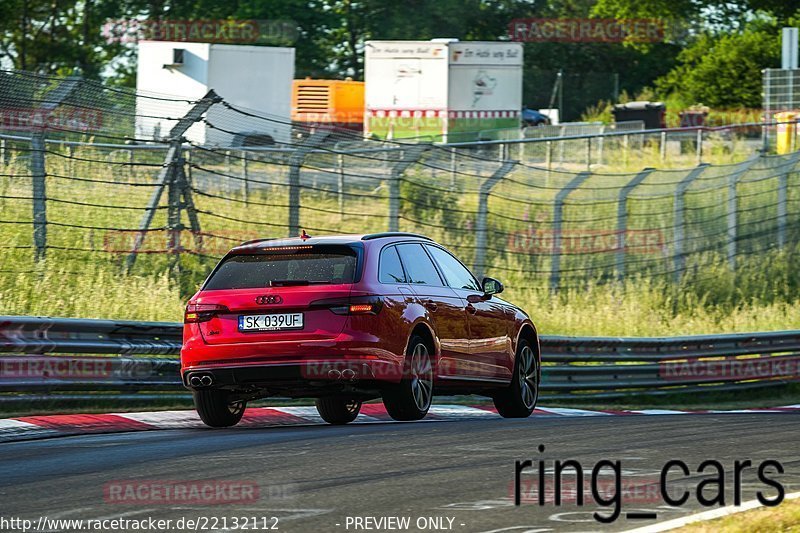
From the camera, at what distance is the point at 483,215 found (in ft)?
66.4

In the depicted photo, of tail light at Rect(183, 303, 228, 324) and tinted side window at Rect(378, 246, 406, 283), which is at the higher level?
tinted side window at Rect(378, 246, 406, 283)

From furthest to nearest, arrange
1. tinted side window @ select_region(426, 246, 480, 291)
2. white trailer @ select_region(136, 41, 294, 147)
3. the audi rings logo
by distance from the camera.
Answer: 1. white trailer @ select_region(136, 41, 294, 147)
2. tinted side window @ select_region(426, 246, 480, 291)
3. the audi rings logo

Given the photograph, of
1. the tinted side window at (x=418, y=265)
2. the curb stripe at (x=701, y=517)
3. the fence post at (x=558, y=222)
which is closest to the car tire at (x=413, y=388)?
the tinted side window at (x=418, y=265)

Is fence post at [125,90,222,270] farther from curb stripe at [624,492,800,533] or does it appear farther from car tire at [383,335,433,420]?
curb stripe at [624,492,800,533]

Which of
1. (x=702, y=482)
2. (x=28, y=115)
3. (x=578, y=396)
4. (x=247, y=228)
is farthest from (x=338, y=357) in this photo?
(x=247, y=228)

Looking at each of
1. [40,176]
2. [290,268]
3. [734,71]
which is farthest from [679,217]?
[734,71]

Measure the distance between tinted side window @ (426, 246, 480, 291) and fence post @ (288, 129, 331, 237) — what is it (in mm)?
4279

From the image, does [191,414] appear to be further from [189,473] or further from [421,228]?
[421,228]

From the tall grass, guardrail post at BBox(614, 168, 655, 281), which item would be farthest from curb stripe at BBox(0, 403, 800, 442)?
guardrail post at BBox(614, 168, 655, 281)

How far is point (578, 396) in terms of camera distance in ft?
57.7

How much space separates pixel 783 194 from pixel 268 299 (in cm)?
1671

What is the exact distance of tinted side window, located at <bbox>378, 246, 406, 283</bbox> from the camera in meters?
11.5

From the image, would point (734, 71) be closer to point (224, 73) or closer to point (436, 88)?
point (436, 88)

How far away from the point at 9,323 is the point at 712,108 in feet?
188
